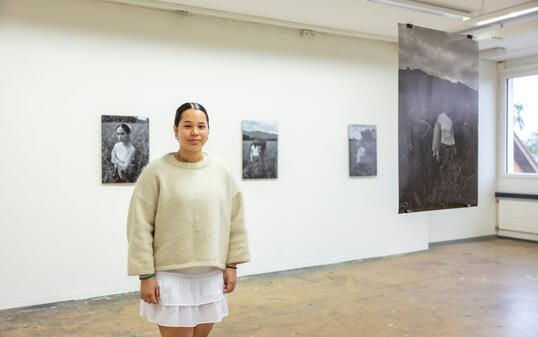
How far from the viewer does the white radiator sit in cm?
845

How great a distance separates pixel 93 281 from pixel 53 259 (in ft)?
1.68

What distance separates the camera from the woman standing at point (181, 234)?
7.79ft

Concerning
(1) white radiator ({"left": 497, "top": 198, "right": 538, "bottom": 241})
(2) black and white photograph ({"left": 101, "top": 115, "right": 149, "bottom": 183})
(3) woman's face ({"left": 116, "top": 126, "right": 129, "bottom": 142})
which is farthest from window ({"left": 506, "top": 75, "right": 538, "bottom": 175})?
(3) woman's face ({"left": 116, "top": 126, "right": 129, "bottom": 142})

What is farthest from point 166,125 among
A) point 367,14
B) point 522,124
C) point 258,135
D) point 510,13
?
point 522,124

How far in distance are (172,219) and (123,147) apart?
131 inches

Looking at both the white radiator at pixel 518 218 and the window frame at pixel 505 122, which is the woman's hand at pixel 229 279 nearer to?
the white radiator at pixel 518 218

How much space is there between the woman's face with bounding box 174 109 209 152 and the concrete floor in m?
2.35

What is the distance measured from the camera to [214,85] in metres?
6.05

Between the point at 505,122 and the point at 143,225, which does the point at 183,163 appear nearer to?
the point at 143,225

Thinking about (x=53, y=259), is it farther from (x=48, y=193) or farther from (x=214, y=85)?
(x=214, y=85)

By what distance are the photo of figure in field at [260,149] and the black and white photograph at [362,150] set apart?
137cm

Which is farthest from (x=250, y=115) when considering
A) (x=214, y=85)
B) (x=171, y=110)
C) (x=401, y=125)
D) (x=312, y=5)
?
(x=401, y=125)

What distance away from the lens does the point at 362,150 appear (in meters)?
7.27

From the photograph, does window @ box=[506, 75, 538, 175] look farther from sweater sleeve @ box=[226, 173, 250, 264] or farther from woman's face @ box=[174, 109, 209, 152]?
woman's face @ box=[174, 109, 209, 152]
